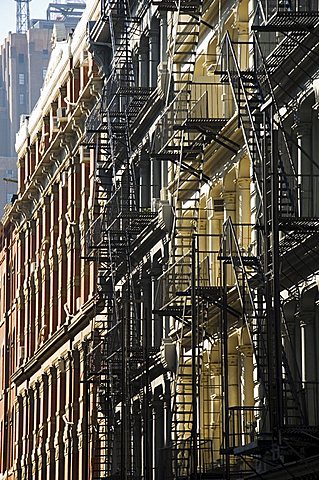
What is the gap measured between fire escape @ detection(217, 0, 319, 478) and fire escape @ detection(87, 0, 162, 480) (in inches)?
481

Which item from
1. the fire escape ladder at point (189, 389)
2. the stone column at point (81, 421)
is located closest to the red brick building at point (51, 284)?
the stone column at point (81, 421)

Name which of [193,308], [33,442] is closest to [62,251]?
[33,442]

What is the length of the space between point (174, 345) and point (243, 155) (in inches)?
306

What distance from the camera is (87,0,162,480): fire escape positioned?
1905 inches

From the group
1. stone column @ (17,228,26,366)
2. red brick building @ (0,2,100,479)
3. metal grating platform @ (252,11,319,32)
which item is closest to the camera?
metal grating platform @ (252,11,319,32)

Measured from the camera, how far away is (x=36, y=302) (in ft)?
254

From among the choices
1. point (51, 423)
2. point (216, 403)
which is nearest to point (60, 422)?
point (51, 423)

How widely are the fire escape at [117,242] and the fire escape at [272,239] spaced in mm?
12220

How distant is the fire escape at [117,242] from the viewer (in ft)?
159

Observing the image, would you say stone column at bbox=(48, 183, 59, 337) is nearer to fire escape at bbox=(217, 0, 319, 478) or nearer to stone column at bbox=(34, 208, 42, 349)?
stone column at bbox=(34, 208, 42, 349)

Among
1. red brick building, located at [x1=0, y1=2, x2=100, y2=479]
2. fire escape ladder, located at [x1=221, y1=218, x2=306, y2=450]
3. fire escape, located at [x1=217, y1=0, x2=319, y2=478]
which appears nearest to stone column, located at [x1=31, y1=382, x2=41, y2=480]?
red brick building, located at [x1=0, y1=2, x2=100, y2=479]

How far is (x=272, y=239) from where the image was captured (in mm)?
28500

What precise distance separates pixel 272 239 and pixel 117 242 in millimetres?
22107

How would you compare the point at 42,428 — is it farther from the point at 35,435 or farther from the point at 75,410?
the point at 75,410
